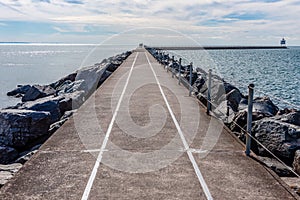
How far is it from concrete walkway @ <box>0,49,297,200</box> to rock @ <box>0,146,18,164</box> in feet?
6.72

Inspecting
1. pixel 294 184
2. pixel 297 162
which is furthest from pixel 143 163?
pixel 297 162

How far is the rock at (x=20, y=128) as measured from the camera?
1107 centimetres

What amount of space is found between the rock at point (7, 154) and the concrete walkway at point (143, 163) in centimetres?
205

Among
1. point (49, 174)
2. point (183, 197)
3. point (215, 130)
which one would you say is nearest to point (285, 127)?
point (215, 130)

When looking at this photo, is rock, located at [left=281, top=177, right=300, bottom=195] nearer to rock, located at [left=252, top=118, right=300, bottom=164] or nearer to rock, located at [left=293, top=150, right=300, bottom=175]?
rock, located at [left=293, top=150, right=300, bottom=175]

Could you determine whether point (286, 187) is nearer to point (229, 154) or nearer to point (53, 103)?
point (229, 154)

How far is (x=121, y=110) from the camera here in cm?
1072

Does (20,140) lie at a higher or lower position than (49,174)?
lower

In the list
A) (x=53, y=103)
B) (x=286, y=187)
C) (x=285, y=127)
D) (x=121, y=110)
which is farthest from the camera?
(x=53, y=103)

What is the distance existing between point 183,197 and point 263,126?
4173mm

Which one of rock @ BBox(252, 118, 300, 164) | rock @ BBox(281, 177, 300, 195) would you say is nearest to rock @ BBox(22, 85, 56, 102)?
rock @ BBox(252, 118, 300, 164)

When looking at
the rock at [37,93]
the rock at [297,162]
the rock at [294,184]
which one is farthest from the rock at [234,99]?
the rock at [37,93]

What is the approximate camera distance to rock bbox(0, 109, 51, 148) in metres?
11.1

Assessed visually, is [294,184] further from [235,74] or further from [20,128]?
[235,74]
